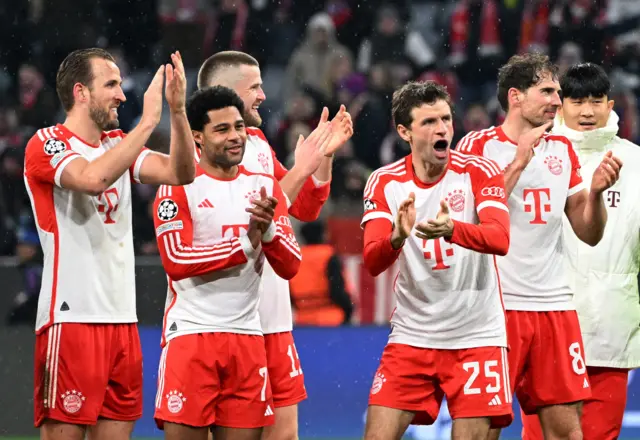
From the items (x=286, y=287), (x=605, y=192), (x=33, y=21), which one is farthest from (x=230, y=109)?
(x=33, y=21)

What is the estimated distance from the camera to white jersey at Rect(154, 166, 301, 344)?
5621 mm

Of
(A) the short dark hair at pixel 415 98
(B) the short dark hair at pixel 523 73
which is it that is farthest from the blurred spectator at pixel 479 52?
(A) the short dark hair at pixel 415 98

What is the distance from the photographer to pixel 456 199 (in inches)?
231

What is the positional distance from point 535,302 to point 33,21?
27.1ft

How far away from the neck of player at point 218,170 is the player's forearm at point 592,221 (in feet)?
5.86

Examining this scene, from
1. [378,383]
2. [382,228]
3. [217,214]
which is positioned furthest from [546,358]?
[217,214]

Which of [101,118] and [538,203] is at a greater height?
[101,118]

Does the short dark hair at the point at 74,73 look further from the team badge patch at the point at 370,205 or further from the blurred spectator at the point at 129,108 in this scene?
the blurred spectator at the point at 129,108

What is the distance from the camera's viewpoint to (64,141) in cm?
575

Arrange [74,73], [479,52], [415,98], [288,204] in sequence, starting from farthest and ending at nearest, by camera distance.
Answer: [479,52] < [288,204] < [415,98] < [74,73]

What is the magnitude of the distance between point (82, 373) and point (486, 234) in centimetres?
183

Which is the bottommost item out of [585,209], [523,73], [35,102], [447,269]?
[447,269]

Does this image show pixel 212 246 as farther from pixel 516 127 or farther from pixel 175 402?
pixel 516 127

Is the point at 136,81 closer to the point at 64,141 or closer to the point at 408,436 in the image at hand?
the point at 408,436
